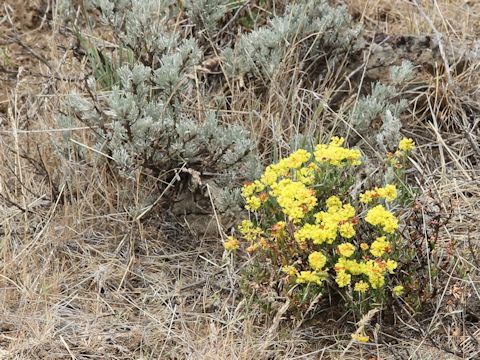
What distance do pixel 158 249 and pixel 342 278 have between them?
3.00 ft

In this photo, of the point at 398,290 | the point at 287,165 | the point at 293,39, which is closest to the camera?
the point at 398,290

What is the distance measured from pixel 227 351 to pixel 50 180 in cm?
113

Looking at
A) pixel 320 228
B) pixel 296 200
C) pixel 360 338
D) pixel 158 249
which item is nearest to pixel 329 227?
pixel 320 228

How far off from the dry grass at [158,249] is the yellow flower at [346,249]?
298 millimetres

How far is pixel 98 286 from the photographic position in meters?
2.95

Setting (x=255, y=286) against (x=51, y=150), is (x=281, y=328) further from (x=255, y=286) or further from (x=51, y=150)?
(x=51, y=150)

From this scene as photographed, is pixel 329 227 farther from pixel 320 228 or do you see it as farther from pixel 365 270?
pixel 365 270

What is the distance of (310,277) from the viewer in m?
2.53

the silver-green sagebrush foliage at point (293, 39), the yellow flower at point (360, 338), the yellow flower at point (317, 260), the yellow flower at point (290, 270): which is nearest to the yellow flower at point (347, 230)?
the yellow flower at point (317, 260)

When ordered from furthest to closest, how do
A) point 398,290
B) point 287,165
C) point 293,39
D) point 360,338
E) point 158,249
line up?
point 293,39 → point 158,249 → point 287,165 → point 398,290 → point 360,338

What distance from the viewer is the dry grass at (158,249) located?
2670mm

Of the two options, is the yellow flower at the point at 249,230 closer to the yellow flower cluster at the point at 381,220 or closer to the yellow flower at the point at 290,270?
the yellow flower at the point at 290,270

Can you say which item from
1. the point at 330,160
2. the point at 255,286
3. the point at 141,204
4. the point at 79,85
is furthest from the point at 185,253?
the point at 79,85

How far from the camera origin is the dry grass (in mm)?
2670
